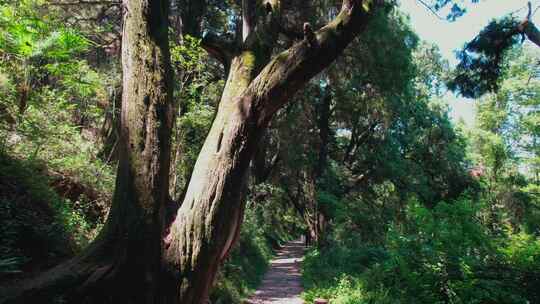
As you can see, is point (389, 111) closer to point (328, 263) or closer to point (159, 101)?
point (328, 263)

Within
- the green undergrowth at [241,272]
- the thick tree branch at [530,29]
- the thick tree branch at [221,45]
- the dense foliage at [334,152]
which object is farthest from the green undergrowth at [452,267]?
the thick tree branch at [221,45]

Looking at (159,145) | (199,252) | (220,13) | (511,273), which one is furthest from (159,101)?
(220,13)

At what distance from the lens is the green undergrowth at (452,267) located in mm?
4805

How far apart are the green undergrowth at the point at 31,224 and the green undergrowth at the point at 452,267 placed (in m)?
5.07

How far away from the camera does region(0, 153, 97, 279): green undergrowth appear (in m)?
3.49

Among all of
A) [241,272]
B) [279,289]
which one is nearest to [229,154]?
[241,272]

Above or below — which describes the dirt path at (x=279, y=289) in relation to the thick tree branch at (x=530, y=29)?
below

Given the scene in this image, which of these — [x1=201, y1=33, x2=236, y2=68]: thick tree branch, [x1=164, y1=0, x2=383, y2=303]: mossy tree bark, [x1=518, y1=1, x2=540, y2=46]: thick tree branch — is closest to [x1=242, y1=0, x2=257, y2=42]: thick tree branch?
[x1=201, y1=33, x2=236, y2=68]: thick tree branch

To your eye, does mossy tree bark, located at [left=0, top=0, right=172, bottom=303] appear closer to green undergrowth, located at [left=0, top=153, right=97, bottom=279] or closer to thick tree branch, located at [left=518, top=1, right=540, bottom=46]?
green undergrowth, located at [left=0, top=153, right=97, bottom=279]

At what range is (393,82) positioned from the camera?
Result: 13938 millimetres

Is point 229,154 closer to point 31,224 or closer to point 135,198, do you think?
point 135,198

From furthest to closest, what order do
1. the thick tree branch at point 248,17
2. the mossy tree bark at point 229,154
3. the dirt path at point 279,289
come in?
1. the dirt path at point 279,289
2. the thick tree branch at point 248,17
3. the mossy tree bark at point 229,154

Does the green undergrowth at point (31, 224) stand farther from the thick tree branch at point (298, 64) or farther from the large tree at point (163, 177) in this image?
the thick tree branch at point (298, 64)

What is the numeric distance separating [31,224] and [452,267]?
5738mm
